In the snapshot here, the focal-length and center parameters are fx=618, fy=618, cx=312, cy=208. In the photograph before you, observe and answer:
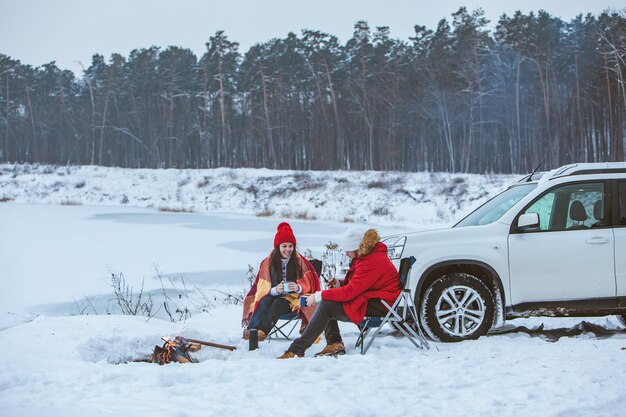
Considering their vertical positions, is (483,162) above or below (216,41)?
below

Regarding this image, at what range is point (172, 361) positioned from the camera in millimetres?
5930

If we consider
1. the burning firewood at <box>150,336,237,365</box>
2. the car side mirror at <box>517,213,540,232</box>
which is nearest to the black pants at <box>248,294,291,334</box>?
the burning firewood at <box>150,336,237,365</box>

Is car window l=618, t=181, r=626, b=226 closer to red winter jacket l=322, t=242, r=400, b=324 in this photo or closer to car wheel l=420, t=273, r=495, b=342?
car wheel l=420, t=273, r=495, b=342

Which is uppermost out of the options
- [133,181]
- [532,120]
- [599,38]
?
[599,38]

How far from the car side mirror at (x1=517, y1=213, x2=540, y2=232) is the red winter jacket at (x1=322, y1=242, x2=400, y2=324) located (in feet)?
4.63

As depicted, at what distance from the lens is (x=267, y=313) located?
6746 mm

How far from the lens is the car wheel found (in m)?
6.40

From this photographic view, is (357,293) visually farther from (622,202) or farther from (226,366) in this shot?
(622,202)

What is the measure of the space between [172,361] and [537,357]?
342 centimetres

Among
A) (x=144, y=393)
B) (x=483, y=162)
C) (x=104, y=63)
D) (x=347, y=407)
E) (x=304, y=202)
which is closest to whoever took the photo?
(x=347, y=407)

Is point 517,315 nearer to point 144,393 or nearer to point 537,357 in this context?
point 537,357

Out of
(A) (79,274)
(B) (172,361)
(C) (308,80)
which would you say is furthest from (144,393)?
(C) (308,80)

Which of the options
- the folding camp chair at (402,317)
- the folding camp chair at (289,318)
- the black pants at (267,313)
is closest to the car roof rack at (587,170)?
the folding camp chair at (402,317)

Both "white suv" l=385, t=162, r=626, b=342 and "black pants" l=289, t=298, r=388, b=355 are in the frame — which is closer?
"black pants" l=289, t=298, r=388, b=355
